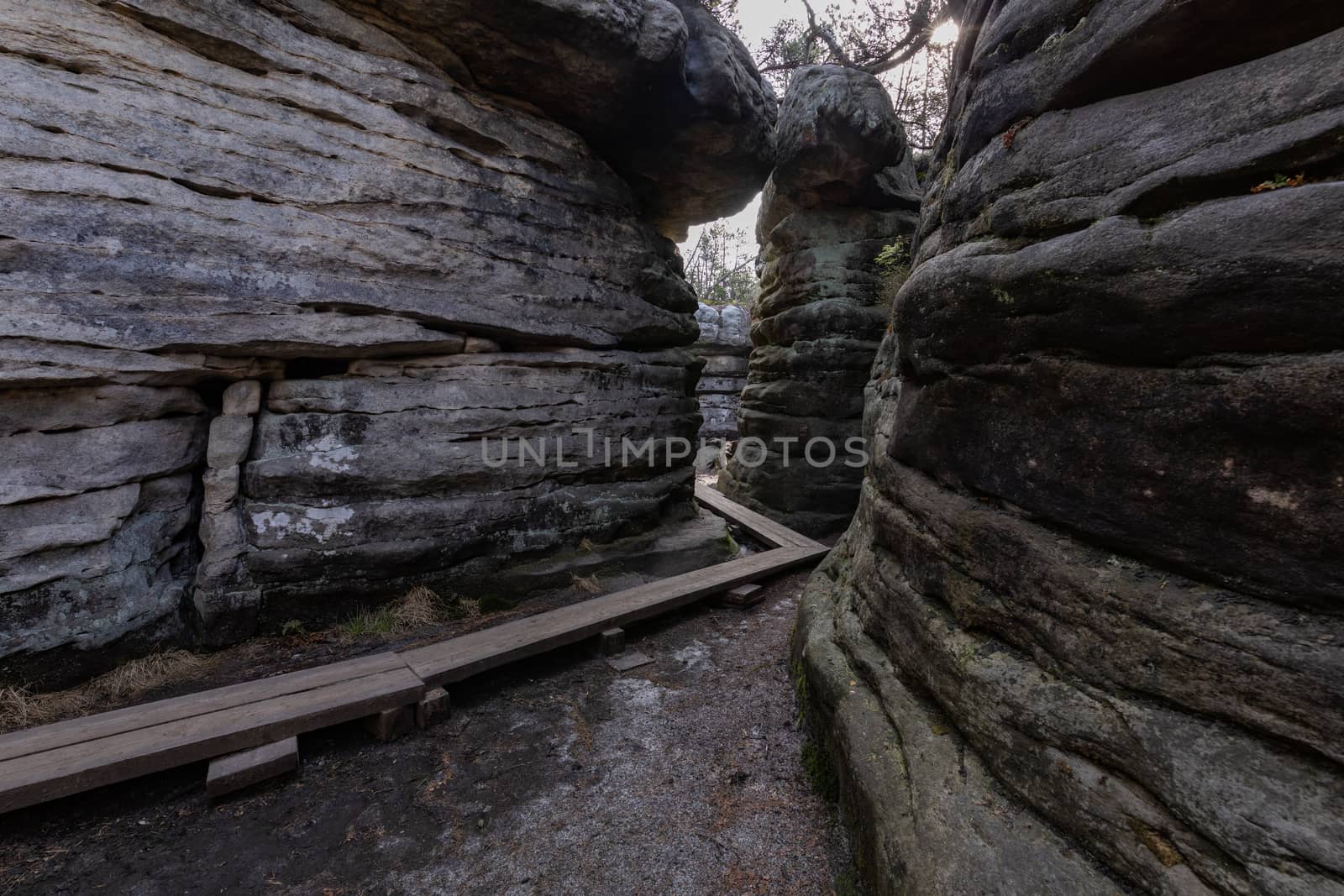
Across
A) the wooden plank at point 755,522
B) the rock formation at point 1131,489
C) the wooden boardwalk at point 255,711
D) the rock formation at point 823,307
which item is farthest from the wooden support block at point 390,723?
the rock formation at point 823,307

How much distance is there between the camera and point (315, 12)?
5.10m

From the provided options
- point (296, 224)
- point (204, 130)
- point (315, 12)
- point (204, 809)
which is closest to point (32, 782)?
point (204, 809)

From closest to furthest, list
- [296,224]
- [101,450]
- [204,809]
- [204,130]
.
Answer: [204,809] → [101,450] → [204,130] → [296,224]

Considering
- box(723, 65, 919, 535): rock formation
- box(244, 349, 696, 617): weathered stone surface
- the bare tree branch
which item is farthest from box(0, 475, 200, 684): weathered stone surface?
the bare tree branch

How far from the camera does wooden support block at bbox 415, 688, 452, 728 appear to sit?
4.04m

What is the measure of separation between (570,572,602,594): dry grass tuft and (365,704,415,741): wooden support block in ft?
8.44

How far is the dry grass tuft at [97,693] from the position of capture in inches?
150

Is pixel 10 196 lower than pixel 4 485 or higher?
higher

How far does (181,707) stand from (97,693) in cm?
123

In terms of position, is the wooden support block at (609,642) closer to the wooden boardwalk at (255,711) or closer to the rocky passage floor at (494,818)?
the wooden boardwalk at (255,711)

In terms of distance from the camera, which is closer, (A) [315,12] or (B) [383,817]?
(B) [383,817]

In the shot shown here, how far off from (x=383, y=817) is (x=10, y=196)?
5.11 meters

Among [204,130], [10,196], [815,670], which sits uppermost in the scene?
[204,130]

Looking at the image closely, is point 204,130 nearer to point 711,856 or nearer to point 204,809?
point 204,809
